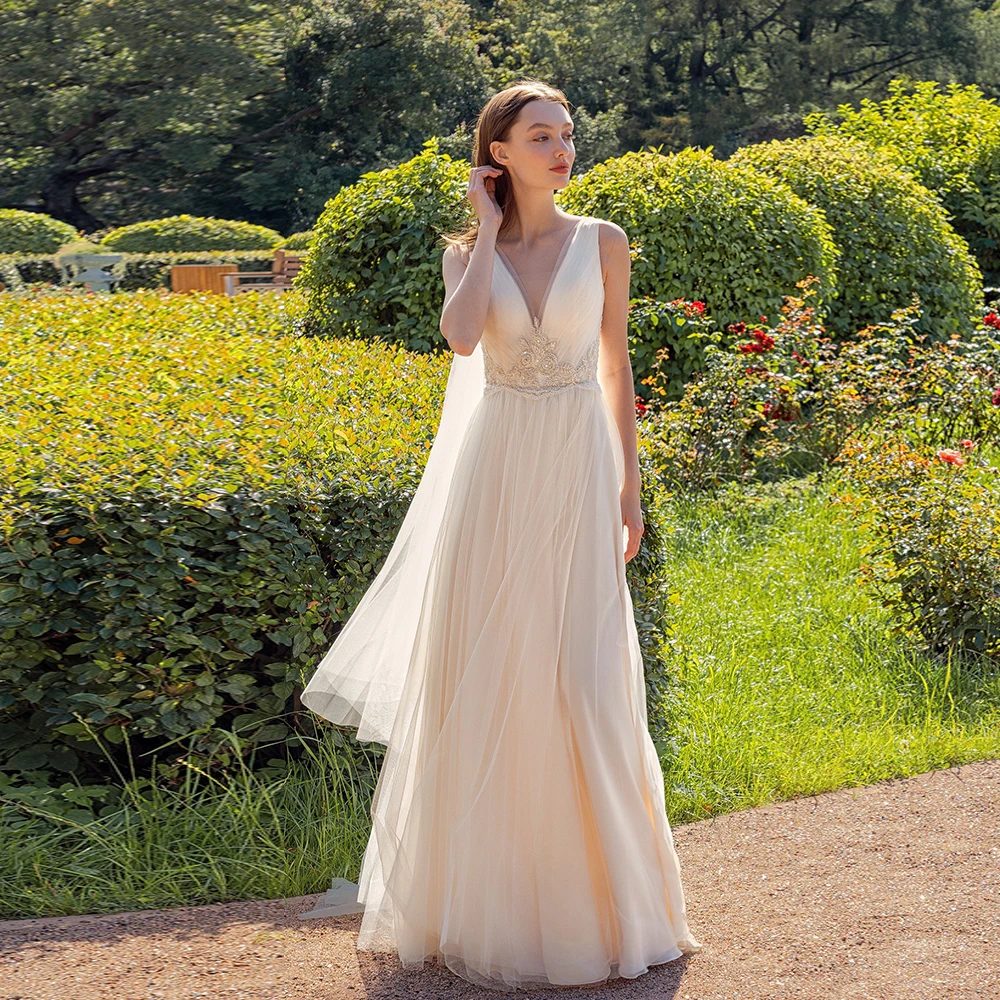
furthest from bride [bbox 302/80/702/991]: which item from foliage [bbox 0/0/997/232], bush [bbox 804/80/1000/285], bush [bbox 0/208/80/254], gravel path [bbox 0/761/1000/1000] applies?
foliage [bbox 0/0/997/232]

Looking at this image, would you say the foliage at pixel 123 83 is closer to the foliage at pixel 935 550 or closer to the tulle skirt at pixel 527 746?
Answer: the foliage at pixel 935 550

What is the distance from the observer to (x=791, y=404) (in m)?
7.73

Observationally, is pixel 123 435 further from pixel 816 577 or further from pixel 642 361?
pixel 642 361

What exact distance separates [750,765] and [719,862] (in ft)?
2.24

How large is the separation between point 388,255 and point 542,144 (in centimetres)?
521

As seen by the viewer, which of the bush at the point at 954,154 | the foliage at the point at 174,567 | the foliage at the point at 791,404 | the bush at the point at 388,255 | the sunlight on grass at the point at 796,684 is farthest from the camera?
the bush at the point at 954,154

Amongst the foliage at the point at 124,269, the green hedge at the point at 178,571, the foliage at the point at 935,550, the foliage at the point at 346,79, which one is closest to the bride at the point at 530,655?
the green hedge at the point at 178,571

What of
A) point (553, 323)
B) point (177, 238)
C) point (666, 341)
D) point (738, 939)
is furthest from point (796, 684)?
point (177, 238)

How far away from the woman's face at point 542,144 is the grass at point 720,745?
182 cm

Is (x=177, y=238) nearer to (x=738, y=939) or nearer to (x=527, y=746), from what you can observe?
(x=527, y=746)

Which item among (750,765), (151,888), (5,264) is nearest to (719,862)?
(750,765)

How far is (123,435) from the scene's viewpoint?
4148mm

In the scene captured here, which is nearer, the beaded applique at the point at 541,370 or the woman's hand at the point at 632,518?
the beaded applique at the point at 541,370

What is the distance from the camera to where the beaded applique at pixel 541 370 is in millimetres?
3049
